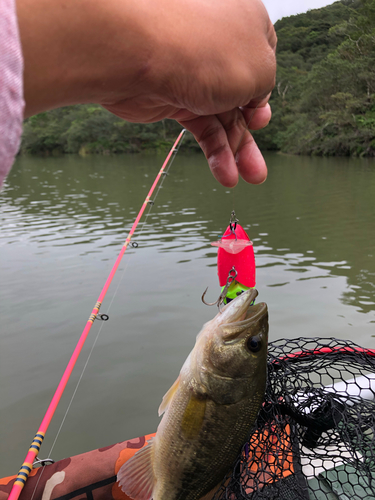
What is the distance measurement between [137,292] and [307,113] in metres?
36.9

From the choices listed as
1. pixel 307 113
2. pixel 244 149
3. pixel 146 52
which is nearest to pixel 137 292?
pixel 244 149

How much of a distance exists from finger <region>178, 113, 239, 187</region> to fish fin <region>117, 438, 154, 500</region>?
126cm

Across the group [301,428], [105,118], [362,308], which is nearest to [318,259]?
[362,308]

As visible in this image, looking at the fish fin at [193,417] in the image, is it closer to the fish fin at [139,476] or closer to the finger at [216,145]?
the fish fin at [139,476]

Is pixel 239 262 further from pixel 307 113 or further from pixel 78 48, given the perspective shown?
pixel 307 113

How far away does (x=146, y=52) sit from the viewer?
2.30 feet

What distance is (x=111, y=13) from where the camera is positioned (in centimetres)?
62

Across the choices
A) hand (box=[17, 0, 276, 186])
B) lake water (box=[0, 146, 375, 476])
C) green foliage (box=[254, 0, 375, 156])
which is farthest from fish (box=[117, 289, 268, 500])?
green foliage (box=[254, 0, 375, 156])

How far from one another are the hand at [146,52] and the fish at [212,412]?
3.19 feet

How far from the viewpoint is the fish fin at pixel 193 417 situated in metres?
1.56

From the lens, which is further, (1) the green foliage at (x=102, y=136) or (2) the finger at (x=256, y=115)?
(1) the green foliage at (x=102, y=136)

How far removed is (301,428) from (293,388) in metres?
0.28

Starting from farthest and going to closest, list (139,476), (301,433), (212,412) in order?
(301,433) < (139,476) < (212,412)

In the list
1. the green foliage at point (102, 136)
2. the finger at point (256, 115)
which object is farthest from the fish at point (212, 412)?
the green foliage at point (102, 136)
